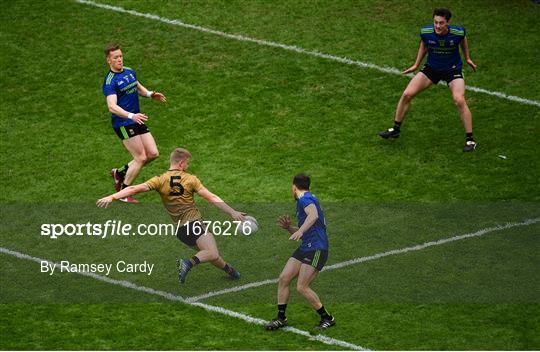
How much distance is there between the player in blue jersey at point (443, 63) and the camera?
68.7 feet

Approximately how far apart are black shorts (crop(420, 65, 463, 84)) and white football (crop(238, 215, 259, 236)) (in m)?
4.76

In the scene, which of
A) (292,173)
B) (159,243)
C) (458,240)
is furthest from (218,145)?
(458,240)

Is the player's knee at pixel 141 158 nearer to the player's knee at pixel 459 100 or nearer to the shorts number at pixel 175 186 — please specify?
the shorts number at pixel 175 186

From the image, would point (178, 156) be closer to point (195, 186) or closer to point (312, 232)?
point (195, 186)

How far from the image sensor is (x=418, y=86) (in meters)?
21.6

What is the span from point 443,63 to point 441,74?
212 mm

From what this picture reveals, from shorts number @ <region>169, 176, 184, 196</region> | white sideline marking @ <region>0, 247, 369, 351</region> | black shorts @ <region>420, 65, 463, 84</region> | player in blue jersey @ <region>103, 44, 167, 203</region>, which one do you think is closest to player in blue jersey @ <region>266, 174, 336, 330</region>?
white sideline marking @ <region>0, 247, 369, 351</region>

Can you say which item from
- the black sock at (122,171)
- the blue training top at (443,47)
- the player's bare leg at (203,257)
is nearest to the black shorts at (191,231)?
the player's bare leg at (203,257)

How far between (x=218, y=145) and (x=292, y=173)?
69.4 inches

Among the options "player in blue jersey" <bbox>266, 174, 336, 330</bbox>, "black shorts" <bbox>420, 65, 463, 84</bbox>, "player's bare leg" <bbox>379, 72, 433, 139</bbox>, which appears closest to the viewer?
"player in blue jersey" <bbox>266, 174, 336, 330</bbox>

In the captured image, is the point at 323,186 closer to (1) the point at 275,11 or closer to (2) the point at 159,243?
(2) the point at 159,243

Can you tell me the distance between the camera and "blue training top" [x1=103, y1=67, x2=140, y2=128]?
1962 centimetres

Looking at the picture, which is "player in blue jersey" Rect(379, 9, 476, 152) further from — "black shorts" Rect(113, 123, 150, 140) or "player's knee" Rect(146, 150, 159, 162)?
"black shorts" Rect(113, 123, 150, 140)

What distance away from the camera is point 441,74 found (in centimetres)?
2144
